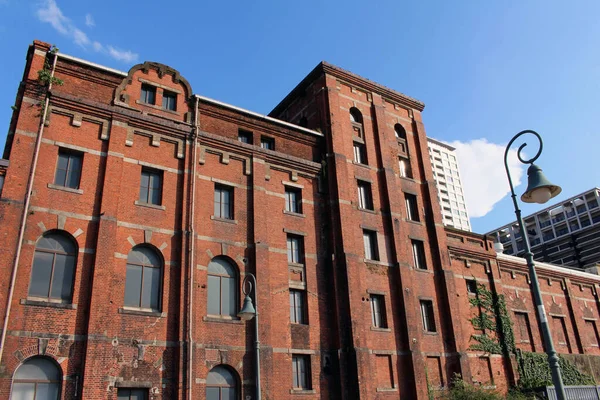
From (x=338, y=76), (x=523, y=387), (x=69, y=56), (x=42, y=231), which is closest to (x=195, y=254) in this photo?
(x=42, y=231)

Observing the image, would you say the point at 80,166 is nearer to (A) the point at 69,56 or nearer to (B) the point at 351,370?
(A) the point at 69,56

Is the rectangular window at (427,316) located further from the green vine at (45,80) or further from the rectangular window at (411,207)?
the green vine at (45,80)

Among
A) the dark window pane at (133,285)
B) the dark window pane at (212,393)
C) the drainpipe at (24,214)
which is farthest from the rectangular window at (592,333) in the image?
the drainpipe at (24,214)

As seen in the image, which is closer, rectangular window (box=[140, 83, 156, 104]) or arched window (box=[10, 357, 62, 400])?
arched window (box=[10, 357, 62, 400])

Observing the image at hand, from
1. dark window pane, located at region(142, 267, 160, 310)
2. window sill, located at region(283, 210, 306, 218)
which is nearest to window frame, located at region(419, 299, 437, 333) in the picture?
window sill, located at region(283, 210, 306, 218)

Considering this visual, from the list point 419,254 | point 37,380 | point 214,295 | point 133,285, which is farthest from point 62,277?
point 419,254

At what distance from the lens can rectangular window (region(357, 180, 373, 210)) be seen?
96.0 ft

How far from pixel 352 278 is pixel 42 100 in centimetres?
1599

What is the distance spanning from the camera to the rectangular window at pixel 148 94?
24.1m

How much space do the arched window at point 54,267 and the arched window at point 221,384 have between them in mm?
6403

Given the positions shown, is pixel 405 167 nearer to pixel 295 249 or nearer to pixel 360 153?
pixel 360 153

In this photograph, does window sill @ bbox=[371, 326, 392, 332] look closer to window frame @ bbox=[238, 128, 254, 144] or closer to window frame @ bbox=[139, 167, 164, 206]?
window frame @ bbox=[238, 128, 254, 144]

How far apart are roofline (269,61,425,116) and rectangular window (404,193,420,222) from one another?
671 centimetres

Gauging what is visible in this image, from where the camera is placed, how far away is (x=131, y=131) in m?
22.7
